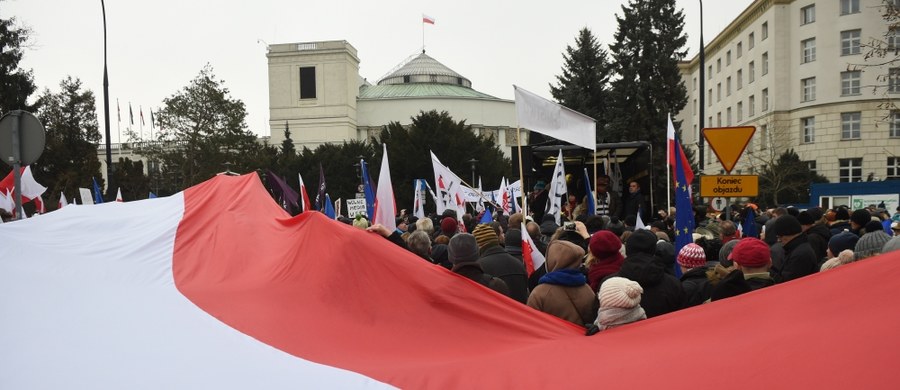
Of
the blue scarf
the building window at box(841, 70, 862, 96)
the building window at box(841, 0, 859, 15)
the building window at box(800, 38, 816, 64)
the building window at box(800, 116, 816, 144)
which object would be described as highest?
the building window at box(841, 0, 859, 15)

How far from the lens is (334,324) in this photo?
190 inches

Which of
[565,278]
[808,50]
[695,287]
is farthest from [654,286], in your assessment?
[808,50]

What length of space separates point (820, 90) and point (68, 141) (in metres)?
55.7

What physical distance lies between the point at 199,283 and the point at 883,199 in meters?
26.8

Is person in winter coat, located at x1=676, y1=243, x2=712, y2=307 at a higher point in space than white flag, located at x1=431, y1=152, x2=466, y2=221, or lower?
lower

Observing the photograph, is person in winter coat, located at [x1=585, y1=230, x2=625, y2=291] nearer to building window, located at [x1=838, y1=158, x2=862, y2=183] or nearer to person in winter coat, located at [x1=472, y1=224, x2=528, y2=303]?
person in winter coat, located at [x1=472, y1=224, x2=528, y2=303]

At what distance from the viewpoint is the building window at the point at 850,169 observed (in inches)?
2224

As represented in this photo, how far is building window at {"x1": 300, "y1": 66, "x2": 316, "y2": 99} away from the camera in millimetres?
102812

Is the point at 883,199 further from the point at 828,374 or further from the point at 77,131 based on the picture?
the point at 77,131

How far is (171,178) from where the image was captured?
58438 millimetres

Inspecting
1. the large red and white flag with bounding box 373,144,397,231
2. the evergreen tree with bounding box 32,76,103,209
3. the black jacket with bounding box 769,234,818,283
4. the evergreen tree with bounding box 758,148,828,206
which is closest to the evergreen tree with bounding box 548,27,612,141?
the evergreen tree with bounding box 758,148,828,206

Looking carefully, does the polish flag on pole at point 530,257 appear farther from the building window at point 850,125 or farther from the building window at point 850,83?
the building window at point 850,125

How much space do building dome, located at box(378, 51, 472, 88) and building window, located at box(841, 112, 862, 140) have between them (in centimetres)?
6921

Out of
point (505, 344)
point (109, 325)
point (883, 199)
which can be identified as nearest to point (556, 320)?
point (505, 344)
